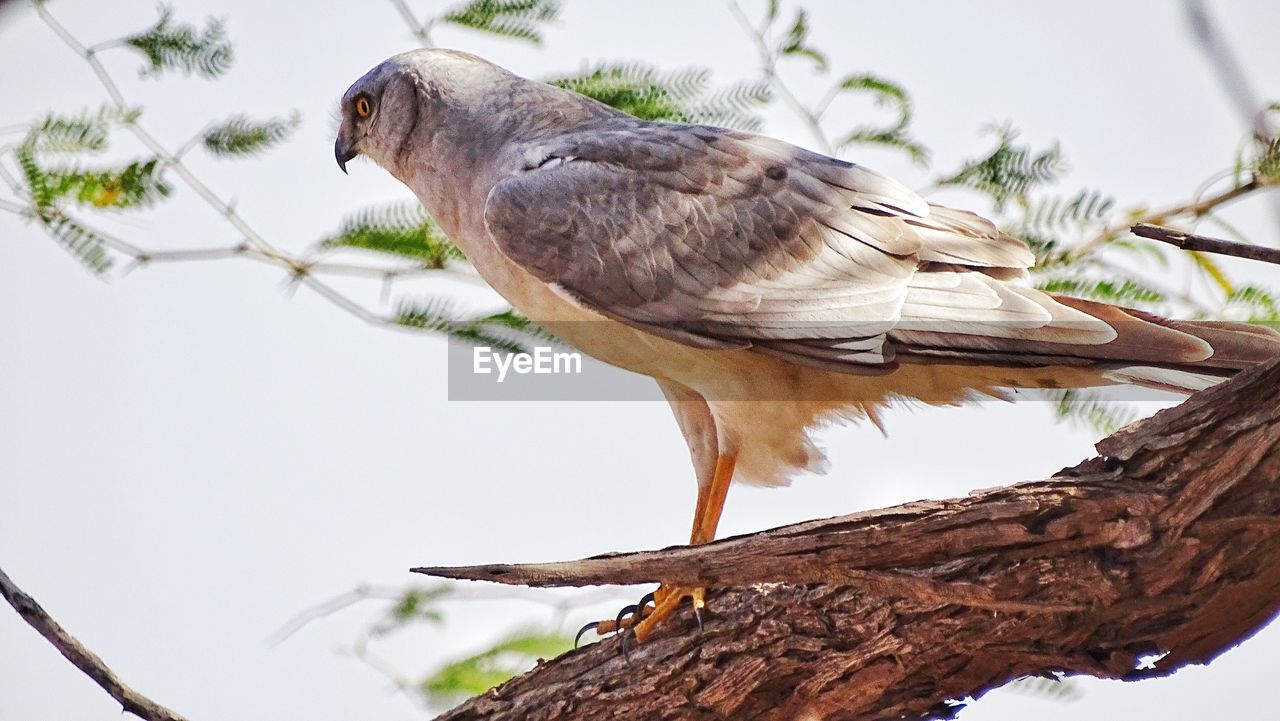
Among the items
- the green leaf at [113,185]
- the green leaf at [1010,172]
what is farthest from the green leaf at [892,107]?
the green leaf at [113,185]

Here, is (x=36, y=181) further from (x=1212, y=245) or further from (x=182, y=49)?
(x=1212, y=245)

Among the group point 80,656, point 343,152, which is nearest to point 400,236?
point 343,152

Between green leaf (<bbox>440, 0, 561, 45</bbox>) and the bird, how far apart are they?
395mm

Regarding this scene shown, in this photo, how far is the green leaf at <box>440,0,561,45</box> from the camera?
4.98m

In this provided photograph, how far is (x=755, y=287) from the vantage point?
415 centimetres

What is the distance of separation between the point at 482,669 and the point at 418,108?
2199 mm

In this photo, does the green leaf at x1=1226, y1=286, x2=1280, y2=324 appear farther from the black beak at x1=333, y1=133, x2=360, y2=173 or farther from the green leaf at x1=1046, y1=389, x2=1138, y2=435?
the black beak at x1=333, y1=133, x2=360, y2=173

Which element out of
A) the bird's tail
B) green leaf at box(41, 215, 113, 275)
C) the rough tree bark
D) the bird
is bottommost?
the rough tree bark

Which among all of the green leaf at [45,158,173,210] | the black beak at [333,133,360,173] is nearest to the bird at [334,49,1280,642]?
the black beak at [333,133,360,173]

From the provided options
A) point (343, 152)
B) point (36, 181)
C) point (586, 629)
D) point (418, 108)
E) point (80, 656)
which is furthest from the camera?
point (343, 152)

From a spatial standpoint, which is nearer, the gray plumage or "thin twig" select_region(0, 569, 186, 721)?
"thin twig" select_region(0, 569, 186, 721)

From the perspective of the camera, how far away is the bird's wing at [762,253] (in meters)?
3.91

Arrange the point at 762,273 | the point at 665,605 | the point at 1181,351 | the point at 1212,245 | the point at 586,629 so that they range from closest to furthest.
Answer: the point at 1212,245 < the point at 1181,351 < the point at 665,605 < the point at 762,273 < the point at 586,629

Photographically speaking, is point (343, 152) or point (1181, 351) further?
point (343, 152)
